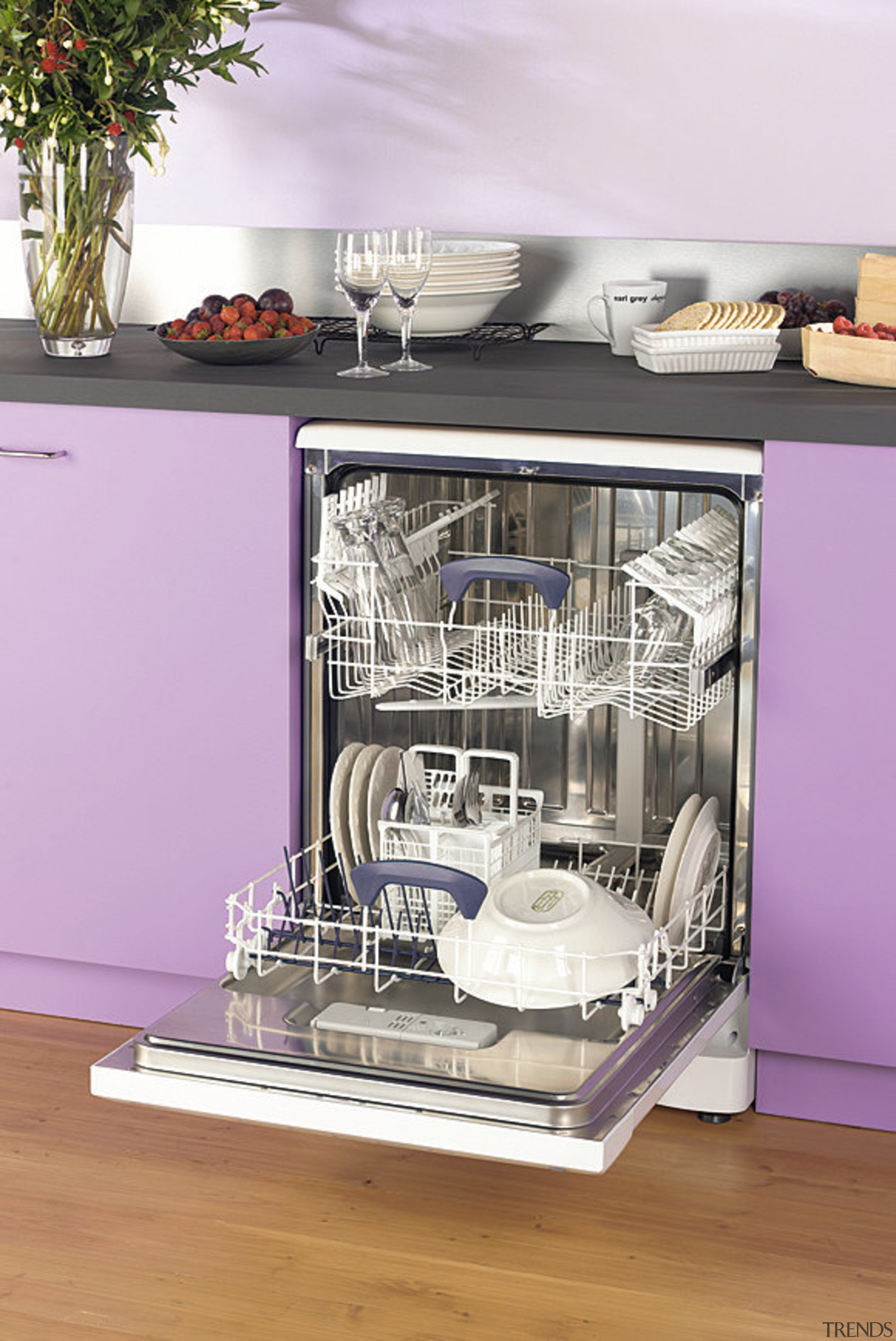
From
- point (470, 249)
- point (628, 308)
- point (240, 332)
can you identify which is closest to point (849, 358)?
point (628, 308)

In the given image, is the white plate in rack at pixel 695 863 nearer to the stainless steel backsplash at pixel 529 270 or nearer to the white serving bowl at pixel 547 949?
the white serving bowl at pixel 547 949

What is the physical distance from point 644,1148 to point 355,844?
1.80ft

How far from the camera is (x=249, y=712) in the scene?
8.52 ft

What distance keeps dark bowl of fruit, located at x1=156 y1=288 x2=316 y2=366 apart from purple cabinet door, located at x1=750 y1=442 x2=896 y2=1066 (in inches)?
31.2

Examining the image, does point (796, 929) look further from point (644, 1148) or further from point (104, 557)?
point (104, 557)

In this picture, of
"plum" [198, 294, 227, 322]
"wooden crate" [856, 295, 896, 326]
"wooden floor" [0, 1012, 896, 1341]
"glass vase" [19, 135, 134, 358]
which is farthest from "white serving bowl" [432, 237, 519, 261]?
"wooden floor" [0, 1012, 896, 1341]

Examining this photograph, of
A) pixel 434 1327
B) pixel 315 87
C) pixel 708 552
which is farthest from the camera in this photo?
pixel 315 87

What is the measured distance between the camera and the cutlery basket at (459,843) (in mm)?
2408

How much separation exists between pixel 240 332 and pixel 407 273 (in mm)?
289

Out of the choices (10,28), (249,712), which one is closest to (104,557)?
(249,712)

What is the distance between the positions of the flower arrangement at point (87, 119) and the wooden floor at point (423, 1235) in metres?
1.18

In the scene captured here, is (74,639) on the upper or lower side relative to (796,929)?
upper

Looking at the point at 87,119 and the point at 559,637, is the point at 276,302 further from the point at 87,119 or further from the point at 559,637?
the point at 559,637

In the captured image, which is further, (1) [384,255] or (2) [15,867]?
(2) [15,867]
